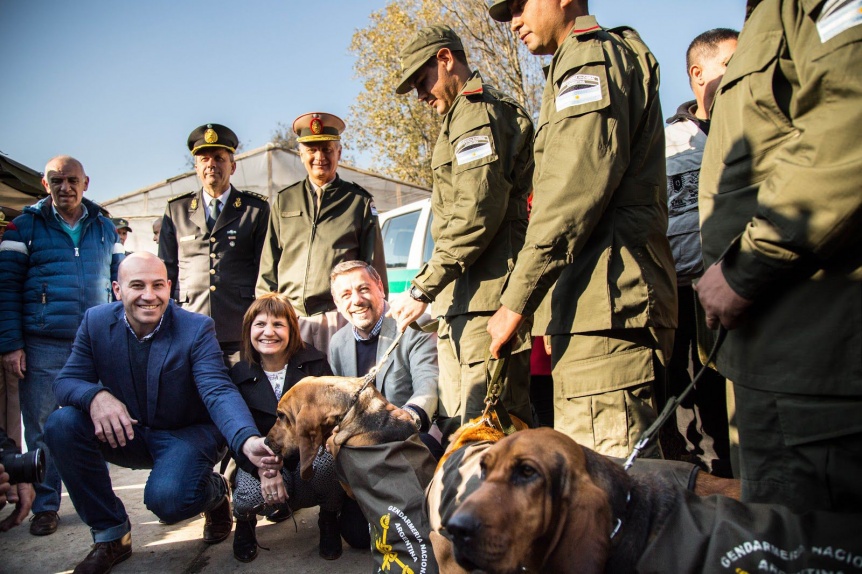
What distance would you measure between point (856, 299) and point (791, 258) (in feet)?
0.57

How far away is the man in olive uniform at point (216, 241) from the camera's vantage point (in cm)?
469

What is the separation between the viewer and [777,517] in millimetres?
1481

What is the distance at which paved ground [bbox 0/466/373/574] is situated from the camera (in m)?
3.39

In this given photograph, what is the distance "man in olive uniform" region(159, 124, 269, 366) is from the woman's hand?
1.70 metres

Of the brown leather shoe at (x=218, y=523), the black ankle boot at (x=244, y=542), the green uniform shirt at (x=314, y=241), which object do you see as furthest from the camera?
the green uniform shirt at (x=314, y=241)

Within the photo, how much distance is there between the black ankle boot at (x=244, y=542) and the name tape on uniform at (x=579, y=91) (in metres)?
2.79

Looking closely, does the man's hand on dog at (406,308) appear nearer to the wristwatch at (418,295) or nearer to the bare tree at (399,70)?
the wristwatch at (418,295)

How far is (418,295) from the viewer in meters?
3.01

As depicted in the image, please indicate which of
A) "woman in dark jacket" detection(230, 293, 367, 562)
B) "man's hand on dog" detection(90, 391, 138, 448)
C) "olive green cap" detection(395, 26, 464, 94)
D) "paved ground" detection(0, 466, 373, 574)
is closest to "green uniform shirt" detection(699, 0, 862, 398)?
"olive green cap" detection(395, 26, 464, 94)

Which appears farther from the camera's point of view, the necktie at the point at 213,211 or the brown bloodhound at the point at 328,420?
the necktie at the point at 213,211

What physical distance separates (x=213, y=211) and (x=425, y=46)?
233cm

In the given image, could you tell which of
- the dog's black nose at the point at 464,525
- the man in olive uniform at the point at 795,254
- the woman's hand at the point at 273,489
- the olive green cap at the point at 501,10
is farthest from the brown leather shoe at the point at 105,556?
the olive green cap at the point at 501,10

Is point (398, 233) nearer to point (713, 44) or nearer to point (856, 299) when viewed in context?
point (713, 44)

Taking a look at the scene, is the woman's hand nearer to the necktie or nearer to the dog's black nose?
the dog's black nose
